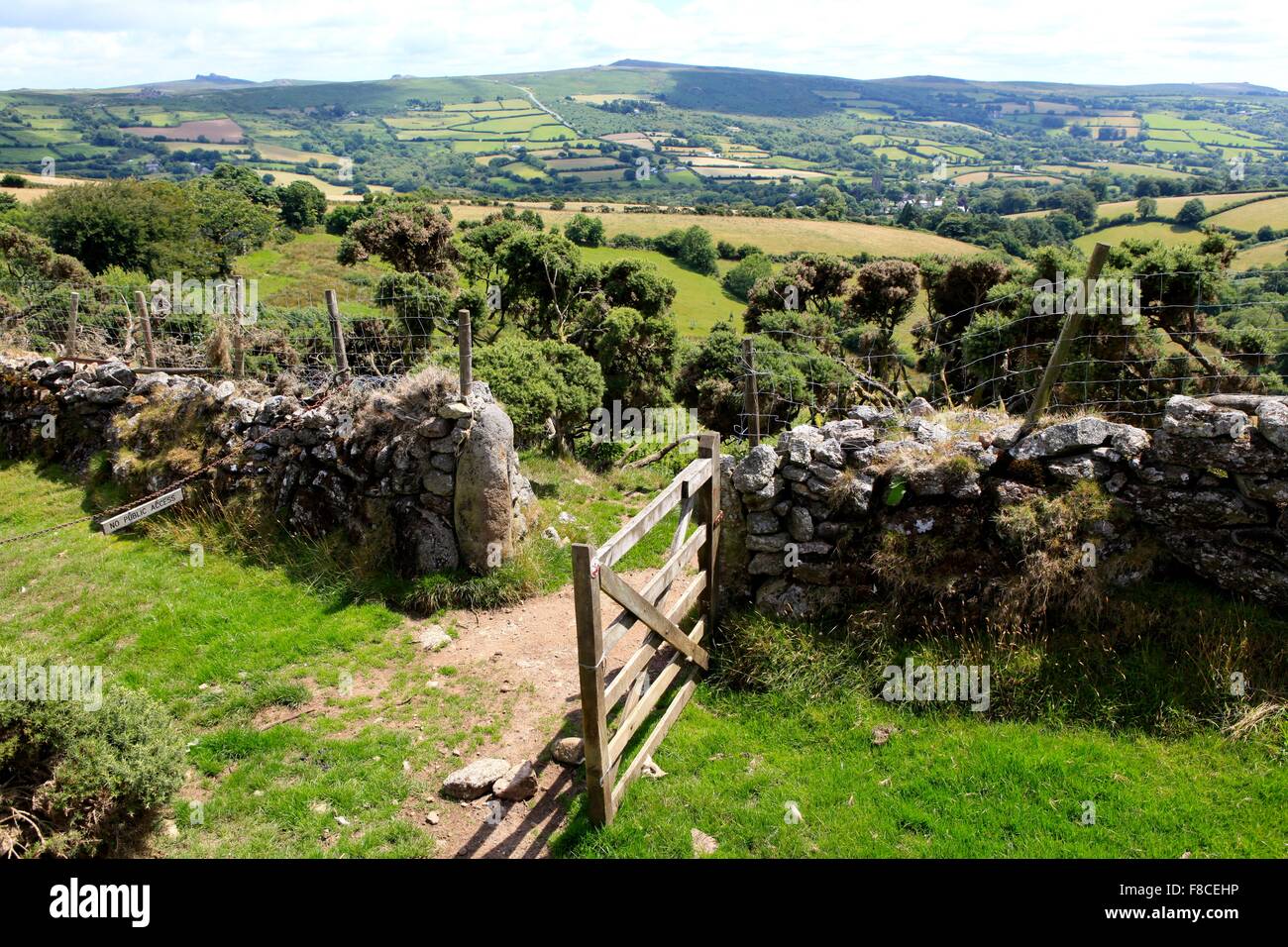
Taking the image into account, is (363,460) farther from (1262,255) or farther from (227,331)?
(1262,255)

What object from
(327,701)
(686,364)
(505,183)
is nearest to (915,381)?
(686,364)

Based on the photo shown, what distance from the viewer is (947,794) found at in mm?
6000

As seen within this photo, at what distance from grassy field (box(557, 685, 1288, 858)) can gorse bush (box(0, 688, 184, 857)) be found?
3090 mm

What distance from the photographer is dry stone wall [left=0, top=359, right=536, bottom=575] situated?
10.6 m

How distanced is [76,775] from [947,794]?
6.35m

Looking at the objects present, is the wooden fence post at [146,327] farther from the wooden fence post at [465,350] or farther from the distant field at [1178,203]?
the distant field at [1178,203]

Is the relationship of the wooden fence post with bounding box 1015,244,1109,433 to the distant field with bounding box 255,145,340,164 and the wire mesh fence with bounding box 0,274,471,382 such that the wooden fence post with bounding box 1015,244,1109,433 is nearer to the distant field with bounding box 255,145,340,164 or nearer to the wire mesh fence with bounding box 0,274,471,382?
the wire mesh fence with bounding box 0,274,471,382

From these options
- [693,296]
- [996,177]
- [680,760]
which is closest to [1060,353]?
[680,760]

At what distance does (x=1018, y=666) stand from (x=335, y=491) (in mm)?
9196

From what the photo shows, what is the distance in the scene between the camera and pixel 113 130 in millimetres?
182250

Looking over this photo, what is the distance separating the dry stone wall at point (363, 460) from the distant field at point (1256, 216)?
6307 centimetres

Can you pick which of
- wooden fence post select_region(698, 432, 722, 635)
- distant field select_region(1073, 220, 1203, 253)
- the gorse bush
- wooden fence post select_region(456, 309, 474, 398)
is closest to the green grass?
the gorse bush

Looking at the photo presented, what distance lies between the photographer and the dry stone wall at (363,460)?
417 inches
